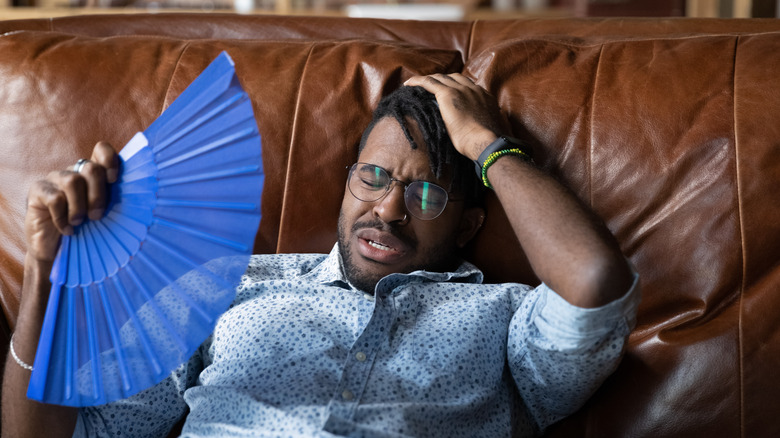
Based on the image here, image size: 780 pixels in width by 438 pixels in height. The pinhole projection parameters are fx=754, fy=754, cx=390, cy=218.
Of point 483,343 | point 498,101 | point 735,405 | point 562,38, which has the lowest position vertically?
point 735,405

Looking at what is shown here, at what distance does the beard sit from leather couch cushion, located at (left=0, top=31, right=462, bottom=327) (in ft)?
0.48

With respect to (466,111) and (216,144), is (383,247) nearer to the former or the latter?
(466,111)

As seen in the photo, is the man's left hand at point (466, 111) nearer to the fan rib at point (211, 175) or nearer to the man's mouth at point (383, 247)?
the man's mouth at point (383, 247)

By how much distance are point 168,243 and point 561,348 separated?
0.62 m

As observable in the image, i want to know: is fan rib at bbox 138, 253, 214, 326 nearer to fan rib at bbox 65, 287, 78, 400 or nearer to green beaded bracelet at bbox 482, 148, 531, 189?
fan rib at bbox 65, 287, 78, 400

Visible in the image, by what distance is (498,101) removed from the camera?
1568 millimetres

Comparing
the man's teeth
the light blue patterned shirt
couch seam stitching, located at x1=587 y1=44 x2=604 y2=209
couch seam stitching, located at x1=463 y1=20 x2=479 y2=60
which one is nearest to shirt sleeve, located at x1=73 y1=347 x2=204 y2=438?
the light blue patterned shirt

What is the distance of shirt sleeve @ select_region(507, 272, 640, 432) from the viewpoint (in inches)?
45.3

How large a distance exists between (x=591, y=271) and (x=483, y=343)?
289 millimetres

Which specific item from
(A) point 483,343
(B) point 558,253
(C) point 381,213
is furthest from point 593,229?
(C) point 381,213

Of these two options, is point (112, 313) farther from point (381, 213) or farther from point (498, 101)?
point (498, 101)

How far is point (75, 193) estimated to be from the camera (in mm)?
1008

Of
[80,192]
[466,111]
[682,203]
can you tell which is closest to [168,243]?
[80,192]

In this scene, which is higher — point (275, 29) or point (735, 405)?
point (275, 29)
